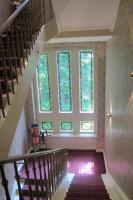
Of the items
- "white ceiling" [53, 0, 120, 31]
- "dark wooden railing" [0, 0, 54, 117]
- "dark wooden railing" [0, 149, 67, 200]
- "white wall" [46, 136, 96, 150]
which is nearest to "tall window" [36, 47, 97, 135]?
"white wall" [46, 136, 96, 150]

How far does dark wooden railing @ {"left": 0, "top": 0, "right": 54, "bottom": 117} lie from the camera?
265 cm

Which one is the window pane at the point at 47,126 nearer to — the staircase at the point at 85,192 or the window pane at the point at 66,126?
the window pane at the point at 66,126

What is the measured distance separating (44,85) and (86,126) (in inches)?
80.4

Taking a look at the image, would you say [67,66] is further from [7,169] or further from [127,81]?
[127,81]

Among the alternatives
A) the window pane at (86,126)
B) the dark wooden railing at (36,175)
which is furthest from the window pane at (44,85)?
the dark wooden railing at (36,175)

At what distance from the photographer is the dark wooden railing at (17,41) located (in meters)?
2.65

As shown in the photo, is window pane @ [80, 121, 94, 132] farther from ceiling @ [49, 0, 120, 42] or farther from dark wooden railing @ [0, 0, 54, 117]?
dark wooden railing @ [0, 0, 54, 117]

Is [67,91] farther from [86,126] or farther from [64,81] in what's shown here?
[86,126]

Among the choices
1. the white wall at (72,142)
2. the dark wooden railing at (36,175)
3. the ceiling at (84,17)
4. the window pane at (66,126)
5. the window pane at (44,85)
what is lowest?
the white wall at (72,142)

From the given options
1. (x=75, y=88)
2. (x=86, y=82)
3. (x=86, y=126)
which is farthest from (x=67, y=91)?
(x=86, y=126)

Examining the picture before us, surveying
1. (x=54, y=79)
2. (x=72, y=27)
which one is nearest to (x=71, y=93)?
(x=54, y=79)

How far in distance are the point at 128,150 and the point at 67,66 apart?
442cm

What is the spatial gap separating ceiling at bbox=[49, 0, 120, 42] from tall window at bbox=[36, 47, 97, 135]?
6.77 feet

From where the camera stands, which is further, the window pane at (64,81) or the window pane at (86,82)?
the window pane at (64,81)
